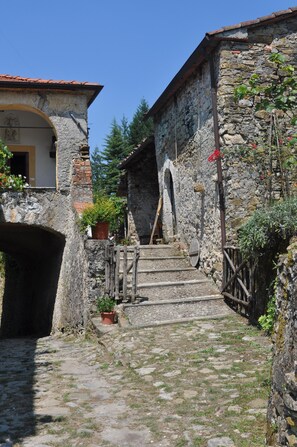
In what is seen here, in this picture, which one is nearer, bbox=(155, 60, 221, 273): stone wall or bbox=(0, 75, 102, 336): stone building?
bbox=(155, 60, 221, 273): stone wall

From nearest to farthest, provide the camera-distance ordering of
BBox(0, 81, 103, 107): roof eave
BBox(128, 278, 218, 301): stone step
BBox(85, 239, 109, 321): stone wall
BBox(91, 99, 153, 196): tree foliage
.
Result: BBox(85, 239, 109, 321): stone wall, BBox(128, 278, 218, 301): stone step, BBox(0, 81, 103, 107): roof eave, BBox(91, 99, 153, 196): tree foliage

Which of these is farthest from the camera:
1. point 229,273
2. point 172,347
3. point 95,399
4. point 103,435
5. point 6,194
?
point 6,194

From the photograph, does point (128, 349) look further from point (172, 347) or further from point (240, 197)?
point (240, 197)

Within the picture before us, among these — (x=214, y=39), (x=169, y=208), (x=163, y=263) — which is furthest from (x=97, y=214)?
(x=169, y=208)

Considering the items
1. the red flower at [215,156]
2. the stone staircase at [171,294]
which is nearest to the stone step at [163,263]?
the stone staircase at [171,294]

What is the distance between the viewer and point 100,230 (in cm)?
925

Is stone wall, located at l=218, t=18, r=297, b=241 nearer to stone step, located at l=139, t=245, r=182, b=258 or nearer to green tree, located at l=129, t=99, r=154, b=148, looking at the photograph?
stone step, located at l=139, t=245, r=182, b=258

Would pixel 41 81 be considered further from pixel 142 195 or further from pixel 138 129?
pixel 138 129

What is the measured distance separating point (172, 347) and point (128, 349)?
63cm

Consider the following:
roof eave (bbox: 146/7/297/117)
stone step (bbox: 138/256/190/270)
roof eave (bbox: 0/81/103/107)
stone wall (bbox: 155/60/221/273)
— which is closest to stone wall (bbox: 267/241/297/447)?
stone wall (bbox: 155/60/221/273)

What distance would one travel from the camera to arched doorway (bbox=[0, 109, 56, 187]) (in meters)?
13.4

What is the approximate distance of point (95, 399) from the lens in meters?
5.02

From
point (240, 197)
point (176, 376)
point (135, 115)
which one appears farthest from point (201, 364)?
point (135, 115)

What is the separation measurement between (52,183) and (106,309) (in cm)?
576
